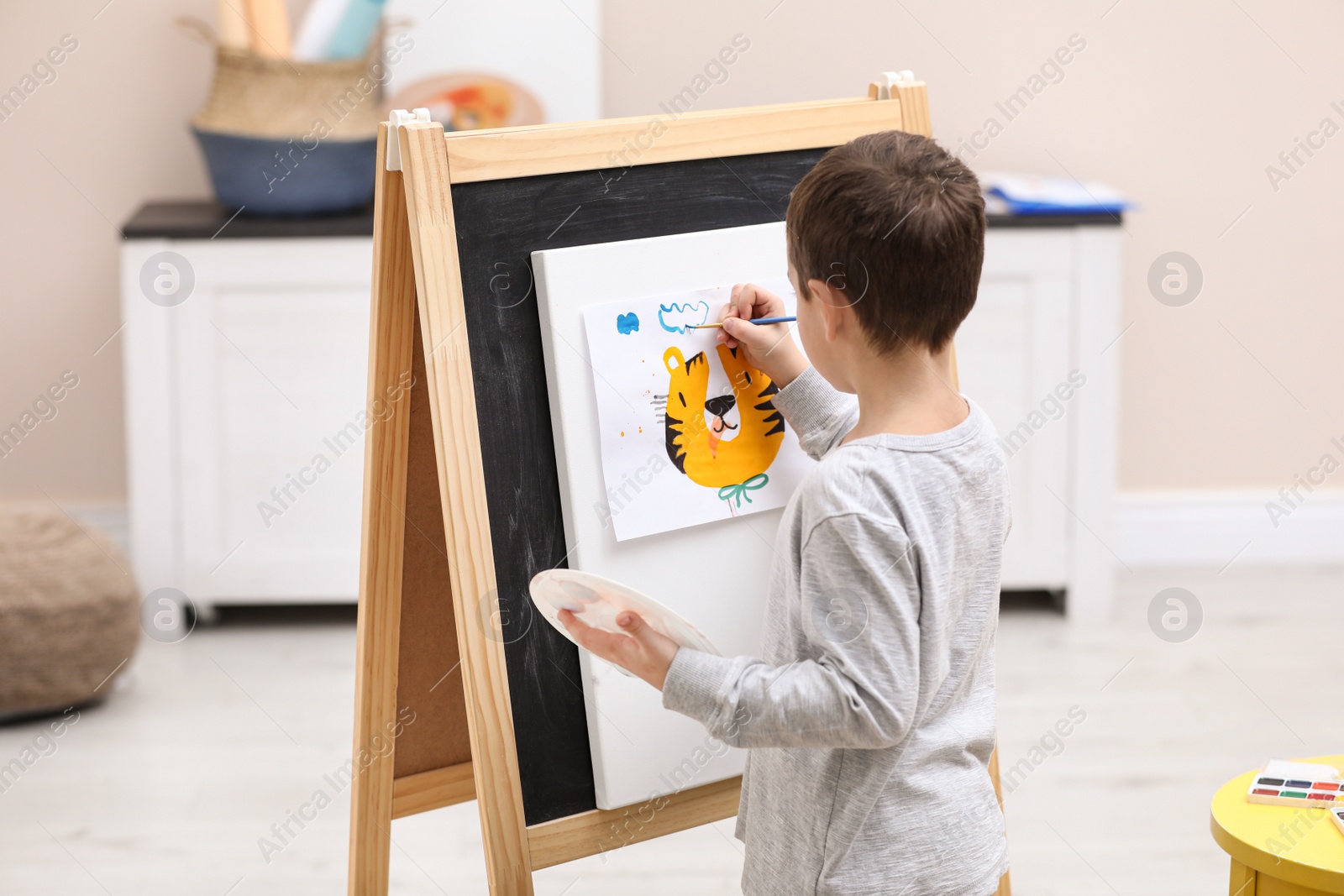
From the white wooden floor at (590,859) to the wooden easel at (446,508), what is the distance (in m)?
0.51

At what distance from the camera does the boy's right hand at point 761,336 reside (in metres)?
1.19

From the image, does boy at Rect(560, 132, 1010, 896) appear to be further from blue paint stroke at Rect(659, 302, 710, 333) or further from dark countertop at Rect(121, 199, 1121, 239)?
dark countertop at Rect(121, 199, 1121, 239)

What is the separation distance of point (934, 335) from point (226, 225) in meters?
1.97

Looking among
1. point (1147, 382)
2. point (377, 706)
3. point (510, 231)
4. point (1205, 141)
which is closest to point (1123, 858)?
point (377, 706)

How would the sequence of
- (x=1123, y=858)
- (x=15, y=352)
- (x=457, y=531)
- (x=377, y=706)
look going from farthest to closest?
(x=15, y=352) → (x=1123, y=858) → (x=377, y=706) → (x=457, y=531)

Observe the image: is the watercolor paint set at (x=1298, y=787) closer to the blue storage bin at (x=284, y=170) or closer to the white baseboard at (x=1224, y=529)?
the white baseboard at (x=1224, y=529)

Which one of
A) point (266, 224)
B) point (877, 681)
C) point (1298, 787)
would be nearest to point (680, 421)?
point (877, 681)

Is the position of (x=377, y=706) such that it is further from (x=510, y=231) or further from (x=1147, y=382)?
(x=1147, y=382)

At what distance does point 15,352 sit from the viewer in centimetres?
287

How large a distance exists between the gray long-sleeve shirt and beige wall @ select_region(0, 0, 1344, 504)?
2098 millimetres

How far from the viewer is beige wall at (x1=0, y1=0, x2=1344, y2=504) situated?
2.83 metres

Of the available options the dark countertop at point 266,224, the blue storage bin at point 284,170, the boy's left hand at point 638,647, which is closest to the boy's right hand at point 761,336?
the boy's left hand at point 638,647

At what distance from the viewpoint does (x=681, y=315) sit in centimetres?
118

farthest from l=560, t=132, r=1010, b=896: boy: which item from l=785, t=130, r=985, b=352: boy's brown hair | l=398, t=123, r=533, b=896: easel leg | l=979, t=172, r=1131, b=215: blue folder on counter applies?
l=979, t=172, r=1131, b=215: blue folder on counter
